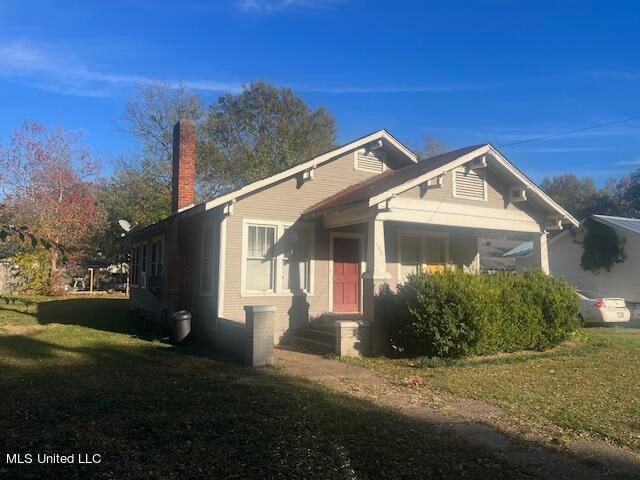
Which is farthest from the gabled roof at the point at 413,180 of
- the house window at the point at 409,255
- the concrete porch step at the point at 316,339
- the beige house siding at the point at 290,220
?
the concrete porch step at the point at 316,339

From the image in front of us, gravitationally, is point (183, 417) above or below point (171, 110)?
below

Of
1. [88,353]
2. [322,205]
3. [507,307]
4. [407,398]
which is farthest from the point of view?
[322,205]

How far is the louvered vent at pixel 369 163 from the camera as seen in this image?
14.2 m

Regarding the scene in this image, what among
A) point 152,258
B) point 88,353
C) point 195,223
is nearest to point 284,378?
point 88,353

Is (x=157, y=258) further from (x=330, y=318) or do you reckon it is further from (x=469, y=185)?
(x=469, y=185)

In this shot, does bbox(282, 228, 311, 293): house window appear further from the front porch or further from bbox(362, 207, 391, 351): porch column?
bbox(362, 207, 391, 351): porch column

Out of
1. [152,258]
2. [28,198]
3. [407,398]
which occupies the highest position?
[28,198]

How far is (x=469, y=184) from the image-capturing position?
13.1 meters

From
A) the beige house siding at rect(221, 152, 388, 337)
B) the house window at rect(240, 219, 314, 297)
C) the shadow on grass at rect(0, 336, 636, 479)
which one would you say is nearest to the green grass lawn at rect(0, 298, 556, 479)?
the shadow on grass at rect(0, 336, 636, 479)

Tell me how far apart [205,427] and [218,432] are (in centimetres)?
22

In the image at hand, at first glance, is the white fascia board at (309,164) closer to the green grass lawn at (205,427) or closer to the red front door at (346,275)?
the red front door at (346,275)

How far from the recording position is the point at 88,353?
1021 cm

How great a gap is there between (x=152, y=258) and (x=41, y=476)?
1351cm

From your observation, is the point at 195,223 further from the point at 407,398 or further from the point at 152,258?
the point at 407,398
